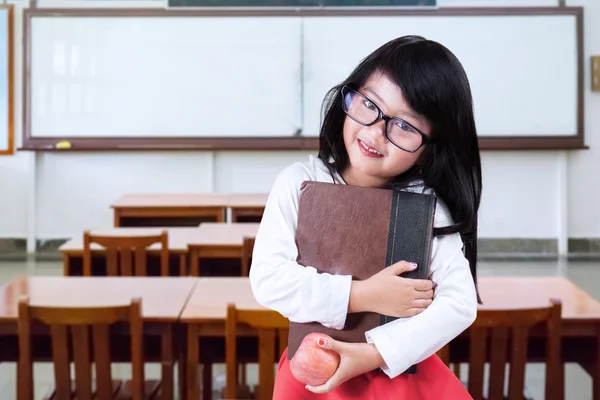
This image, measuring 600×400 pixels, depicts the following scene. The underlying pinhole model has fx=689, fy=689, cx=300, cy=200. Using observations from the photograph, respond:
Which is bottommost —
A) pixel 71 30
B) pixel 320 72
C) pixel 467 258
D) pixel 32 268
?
pixel 32 268

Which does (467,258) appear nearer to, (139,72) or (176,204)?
(176,204)

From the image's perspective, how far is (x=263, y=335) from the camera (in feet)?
6.16

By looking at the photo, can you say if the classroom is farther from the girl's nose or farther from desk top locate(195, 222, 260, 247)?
the girl's nose

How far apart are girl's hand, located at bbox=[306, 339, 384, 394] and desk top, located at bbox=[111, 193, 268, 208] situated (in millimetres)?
3889

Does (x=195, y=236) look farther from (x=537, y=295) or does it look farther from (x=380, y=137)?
(x=380, y=137)

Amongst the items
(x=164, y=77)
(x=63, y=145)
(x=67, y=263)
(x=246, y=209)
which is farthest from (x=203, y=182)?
(x=67, y=263)

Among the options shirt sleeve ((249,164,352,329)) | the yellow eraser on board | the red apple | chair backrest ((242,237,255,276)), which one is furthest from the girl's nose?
the yellow eraser on board

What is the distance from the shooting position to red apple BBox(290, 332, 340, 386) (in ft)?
2.61

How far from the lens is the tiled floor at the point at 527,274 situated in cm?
322

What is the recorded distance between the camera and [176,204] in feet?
15.9

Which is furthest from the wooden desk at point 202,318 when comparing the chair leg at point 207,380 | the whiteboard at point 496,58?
the whiteboard at point 496,58

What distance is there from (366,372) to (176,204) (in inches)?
161

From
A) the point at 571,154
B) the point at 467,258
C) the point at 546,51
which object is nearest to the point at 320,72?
the point at 546,51

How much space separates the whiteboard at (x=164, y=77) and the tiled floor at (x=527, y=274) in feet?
4.28
